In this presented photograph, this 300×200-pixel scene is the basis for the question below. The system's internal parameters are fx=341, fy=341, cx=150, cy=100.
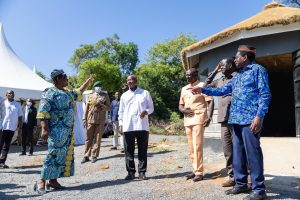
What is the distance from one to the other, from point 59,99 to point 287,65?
30.1ft

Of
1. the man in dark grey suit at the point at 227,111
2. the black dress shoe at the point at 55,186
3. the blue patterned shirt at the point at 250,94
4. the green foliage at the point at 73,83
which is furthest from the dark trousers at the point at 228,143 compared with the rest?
the green foliage at the point at 73,83

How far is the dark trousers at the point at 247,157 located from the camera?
12.8ft

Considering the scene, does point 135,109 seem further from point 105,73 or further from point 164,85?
point 105,73

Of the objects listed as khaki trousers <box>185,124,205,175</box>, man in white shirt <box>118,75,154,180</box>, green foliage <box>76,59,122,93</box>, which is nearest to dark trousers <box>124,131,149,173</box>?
man in white shirt <box>118,75,154,180</box>

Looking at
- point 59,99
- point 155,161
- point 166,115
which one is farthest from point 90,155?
point 166,115

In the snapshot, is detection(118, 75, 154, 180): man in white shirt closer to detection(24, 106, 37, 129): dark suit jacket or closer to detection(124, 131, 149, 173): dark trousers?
detection(124, 131, 149, 173): dark trousers

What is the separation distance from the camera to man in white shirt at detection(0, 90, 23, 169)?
Result: 7.68 m

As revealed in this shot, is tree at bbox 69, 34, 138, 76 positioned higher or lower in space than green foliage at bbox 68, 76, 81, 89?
higher

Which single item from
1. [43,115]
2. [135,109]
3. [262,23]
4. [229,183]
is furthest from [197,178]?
[262,23]

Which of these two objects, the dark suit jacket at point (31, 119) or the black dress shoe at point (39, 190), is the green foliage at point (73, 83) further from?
the black dress shoe at point (39, 190)

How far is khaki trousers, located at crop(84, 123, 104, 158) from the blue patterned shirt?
14.0 feet

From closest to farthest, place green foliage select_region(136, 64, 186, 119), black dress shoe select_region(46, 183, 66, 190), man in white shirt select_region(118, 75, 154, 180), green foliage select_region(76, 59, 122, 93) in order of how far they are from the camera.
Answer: black dress shoe select_region(46, 183, 66, 190) → man in white shirt select_region(118, 75, 154, 180) → green foliage select_region(136, 64, 186, 119) → green foliage select_region(76, 59, 122, 93)

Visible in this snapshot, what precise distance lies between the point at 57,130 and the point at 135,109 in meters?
1.40

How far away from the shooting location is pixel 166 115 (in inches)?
1026
